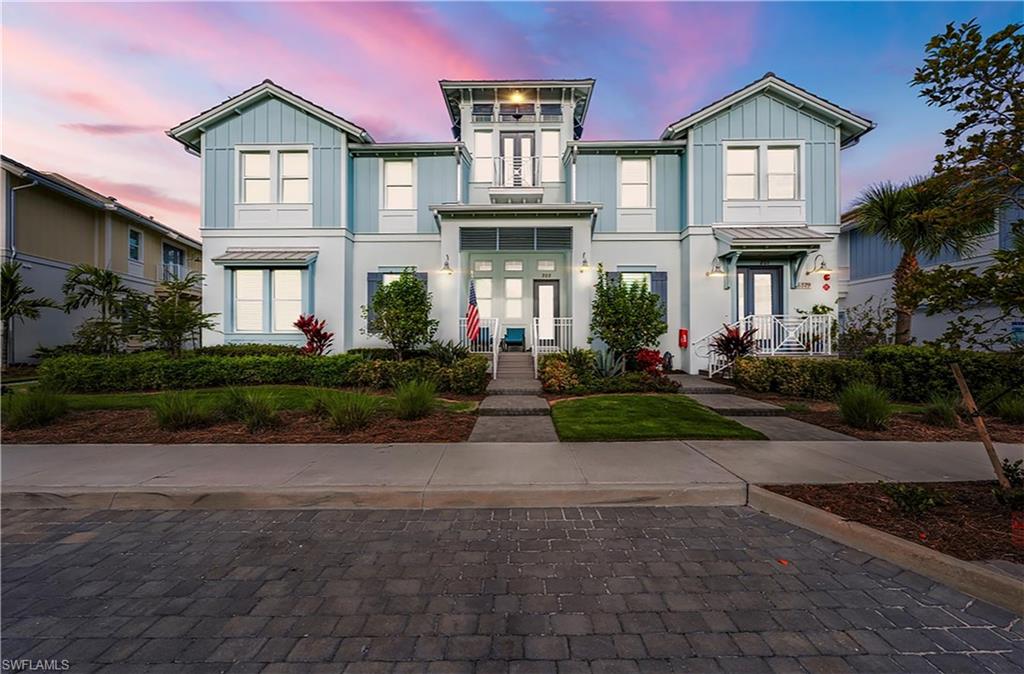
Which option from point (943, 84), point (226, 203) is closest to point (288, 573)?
point (943, 84)

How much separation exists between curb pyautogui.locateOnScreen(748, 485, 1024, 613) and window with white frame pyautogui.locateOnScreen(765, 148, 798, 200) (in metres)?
13.0

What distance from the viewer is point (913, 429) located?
7109mm

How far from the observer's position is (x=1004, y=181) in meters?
3.60

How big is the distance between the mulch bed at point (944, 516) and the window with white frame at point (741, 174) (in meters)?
11.6

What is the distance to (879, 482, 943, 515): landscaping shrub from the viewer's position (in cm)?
385

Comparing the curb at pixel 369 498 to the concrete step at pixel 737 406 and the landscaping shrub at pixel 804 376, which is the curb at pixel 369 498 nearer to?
the concrete step at pixel 737 406

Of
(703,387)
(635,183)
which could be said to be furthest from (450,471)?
(635,183)

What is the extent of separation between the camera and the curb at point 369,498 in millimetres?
4441

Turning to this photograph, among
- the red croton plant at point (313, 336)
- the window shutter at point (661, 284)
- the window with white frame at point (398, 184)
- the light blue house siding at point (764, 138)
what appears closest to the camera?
the red croton plant at point (313, 336)

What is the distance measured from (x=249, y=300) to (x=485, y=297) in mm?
8033

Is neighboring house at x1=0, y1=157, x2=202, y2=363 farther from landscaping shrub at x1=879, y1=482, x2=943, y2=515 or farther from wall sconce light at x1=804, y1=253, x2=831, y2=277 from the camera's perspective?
wall sconce light at x1=804, y1=253, x2=831, y2=277

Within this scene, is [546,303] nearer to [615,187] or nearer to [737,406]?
[615,187]

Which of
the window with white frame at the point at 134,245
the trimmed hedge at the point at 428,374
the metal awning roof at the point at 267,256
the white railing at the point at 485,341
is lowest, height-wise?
the trimmed hedge at the point at 428,374

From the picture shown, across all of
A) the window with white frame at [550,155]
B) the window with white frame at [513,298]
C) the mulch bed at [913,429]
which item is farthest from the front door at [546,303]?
the mulch bed at [913,429]
